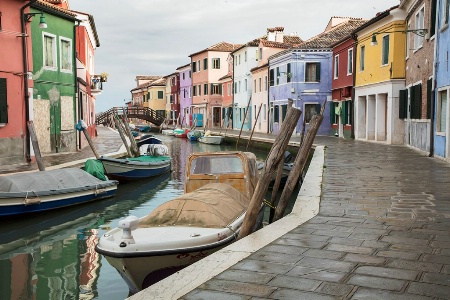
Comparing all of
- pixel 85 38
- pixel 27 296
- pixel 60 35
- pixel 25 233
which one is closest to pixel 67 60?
pixel 60 35

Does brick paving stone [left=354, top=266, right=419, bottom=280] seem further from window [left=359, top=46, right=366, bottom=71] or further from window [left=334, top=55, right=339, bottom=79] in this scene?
window [left=334, top=55, right=339, bottom=79]

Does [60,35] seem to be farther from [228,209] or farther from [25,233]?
[228,209]

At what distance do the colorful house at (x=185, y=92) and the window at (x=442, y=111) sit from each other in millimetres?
47798

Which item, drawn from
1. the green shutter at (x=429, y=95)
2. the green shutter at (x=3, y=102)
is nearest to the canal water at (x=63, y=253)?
the green shutter at (x=3, y=102)

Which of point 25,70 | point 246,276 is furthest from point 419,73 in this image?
point 246,276

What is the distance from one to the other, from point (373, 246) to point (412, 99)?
15953 millimetres

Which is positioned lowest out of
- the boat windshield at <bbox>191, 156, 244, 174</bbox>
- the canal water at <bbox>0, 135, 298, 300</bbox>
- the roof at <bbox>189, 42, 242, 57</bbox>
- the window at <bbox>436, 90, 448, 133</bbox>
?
the canal water at <bbox>0, 135, 298, 300</bbox>

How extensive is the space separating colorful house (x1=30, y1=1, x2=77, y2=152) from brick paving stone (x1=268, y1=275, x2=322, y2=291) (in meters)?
16.9

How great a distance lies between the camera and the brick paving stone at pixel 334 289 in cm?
393

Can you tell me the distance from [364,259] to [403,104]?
707 inches

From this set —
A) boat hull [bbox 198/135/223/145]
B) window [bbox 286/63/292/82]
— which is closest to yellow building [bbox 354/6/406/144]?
window [bbox 286/63/292/82]

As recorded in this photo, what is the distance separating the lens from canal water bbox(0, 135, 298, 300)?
23.1 feet

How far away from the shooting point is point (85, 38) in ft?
97.3

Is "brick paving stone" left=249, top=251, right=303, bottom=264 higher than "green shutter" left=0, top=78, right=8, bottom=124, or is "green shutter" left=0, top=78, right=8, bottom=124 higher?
"green shutter" left=0, top=78, right=8, bottom=124
